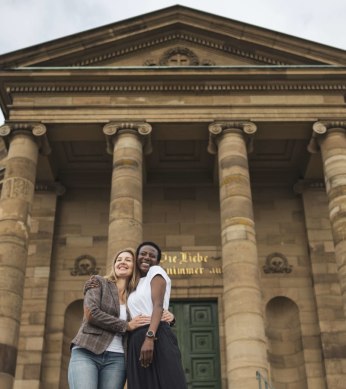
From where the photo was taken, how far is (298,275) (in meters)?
20.1

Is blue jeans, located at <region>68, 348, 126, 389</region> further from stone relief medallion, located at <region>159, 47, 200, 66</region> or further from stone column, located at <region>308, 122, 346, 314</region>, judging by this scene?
stone relief medallion, located at <region>159, 47, 200, 66</region>

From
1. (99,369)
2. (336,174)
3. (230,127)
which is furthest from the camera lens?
(230,127)

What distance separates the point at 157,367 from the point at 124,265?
1.04m

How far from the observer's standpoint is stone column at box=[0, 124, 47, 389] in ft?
48.9

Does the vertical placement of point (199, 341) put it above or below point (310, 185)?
below

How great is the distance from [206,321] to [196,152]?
6.04 m

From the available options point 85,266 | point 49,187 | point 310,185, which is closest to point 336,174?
point 310,185

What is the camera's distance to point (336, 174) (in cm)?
1731

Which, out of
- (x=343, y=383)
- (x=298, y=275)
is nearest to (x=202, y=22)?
(x=298, y=275)

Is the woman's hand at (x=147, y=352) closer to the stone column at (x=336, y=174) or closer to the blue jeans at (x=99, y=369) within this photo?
the blue jeans at (x=99, y=369)

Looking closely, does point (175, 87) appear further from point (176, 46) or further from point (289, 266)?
point (289, 266)

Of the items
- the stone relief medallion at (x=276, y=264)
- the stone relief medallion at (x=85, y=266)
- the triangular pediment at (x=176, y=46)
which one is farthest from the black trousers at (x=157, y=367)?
the triangular pediment at (x=176, y=46)

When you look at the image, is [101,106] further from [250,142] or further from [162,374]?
[162,374]

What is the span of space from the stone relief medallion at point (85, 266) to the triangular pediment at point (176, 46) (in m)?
6.68
